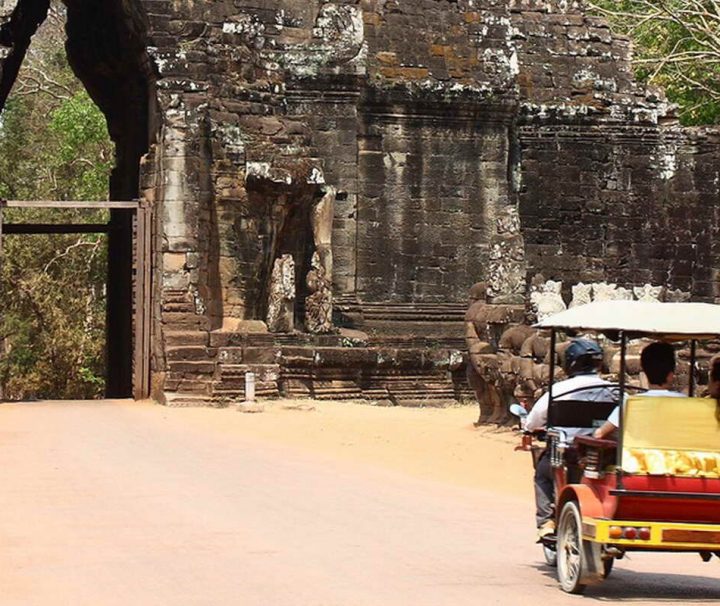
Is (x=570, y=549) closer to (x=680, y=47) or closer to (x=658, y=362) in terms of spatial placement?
(x=658, y=362)

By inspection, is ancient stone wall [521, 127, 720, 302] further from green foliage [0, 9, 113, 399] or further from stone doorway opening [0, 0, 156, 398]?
green foliage [0, 9, 113, 399]

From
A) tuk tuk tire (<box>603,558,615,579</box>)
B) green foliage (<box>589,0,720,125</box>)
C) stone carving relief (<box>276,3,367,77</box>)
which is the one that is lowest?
tuk tuk tire (<box>603,558,615,579</box>)

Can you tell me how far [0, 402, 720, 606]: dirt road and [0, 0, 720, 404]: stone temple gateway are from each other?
303cm

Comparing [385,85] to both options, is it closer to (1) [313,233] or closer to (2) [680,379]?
(1) [313,233]

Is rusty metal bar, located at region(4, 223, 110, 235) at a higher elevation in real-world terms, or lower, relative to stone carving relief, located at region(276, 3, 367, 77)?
lower

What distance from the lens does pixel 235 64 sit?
22047 mm

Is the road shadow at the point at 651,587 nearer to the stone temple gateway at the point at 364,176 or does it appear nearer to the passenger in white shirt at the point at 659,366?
the passenger in white shirt at the point at 659,366

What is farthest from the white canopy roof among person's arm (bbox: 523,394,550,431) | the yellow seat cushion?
person's arm (bbox: 523,394,550,431)

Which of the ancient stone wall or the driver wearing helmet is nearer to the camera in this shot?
the driver wearing helmet

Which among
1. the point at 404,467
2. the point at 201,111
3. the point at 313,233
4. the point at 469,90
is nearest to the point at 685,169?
the point at 469,90

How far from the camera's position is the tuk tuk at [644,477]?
29.1ft

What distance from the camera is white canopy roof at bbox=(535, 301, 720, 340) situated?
30.2 ft

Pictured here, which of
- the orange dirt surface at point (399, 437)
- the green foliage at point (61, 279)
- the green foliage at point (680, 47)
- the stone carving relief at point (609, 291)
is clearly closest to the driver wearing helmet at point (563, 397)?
the orange dirt surface at point (399, 437)

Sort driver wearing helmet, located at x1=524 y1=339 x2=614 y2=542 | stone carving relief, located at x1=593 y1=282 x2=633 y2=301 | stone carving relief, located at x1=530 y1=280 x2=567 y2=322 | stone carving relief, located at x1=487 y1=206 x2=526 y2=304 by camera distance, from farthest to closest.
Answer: stone carving relief, located at x1=593 y1=282 x2=633 y2=301 < stone carving relief, located at x1=530 y1=280 x2=567 y2=322 < stone carving relief, located at x1=487 y1=206 x2=526 y2=304 < driver wearing helmet, located at x1=524 y1=339 x2=614 y2=542
